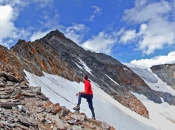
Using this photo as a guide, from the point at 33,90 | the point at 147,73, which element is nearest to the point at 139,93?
the point at 147,73

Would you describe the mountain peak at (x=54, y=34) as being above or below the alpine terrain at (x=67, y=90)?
above

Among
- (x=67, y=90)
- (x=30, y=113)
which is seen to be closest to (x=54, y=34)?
(x=67, y=90)

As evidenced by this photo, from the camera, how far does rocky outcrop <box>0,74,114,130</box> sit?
34.0 ft

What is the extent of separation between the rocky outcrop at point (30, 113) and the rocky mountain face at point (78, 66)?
33.8 feet

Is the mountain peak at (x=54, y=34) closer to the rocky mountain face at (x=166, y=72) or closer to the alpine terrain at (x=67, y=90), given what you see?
the alpine terrain at (x=67, y=90)

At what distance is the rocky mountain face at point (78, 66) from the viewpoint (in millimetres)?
35469

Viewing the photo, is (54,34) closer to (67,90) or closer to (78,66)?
(78,66)

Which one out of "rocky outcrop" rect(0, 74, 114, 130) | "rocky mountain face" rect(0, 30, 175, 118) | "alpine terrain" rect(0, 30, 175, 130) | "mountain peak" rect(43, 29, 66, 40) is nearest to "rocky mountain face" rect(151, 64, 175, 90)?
"alpine terrain" rect(0, 30, 175, 130)

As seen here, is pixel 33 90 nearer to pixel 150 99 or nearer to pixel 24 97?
pixel 24 97

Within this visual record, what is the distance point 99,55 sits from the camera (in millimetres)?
79562

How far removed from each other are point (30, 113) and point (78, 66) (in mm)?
45622

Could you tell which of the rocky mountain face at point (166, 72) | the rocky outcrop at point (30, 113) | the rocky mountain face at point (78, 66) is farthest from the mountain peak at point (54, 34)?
the rocky outcrop at point (30, 113)

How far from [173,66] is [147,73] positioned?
1150 cm

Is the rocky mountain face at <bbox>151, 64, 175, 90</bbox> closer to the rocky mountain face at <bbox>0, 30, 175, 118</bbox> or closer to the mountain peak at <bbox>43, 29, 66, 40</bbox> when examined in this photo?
the rocky mountain face at <bbox>0, 30, 175, 118</bbox>
